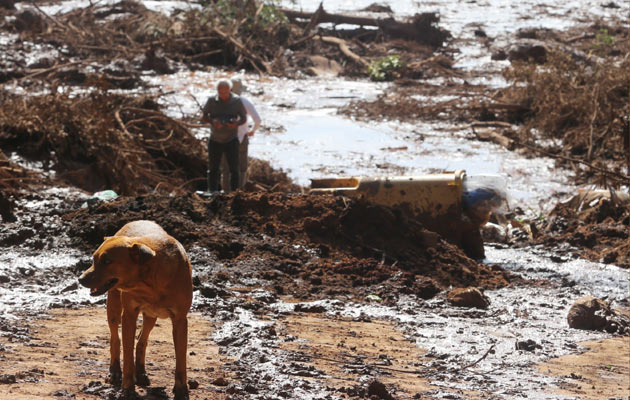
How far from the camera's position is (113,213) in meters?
8.76

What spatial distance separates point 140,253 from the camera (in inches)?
146

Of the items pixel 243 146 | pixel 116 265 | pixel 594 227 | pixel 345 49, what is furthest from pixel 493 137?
pixel 116 265

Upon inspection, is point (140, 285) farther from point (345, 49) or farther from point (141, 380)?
point (345, 49)

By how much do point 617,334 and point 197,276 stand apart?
3.44 m

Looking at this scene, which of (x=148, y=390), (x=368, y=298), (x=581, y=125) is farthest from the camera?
(x=581, y=125)

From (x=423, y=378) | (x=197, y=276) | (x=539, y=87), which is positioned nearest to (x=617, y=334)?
(x=423, y=378)

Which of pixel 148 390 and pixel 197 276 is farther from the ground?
pixel 148 390

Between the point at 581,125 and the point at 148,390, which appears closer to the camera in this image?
the point at 148,390

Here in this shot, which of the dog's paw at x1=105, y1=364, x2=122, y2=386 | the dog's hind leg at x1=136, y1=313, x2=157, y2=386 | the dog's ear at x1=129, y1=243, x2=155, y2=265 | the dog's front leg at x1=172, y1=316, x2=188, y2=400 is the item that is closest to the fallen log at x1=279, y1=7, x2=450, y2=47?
the dog's hind leg at x1=136, y1=313, x2=157, y2=386

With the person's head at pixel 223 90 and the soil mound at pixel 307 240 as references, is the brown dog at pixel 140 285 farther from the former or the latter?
the person's head at pixel 223 90

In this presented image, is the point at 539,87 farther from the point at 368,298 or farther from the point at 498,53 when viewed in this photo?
the point at 368,298

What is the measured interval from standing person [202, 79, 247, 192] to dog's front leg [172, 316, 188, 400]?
6.79m

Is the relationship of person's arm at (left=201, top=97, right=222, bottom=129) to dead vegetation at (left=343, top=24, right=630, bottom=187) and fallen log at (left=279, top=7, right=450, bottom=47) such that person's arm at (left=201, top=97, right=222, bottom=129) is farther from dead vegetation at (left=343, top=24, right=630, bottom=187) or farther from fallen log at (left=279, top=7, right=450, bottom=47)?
fallen log at (left=279, top=7, right=450, bottom=47)

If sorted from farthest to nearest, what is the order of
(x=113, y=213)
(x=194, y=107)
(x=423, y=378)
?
(x=194, y=107), (x=113, y=213), (x=423, y=378)
